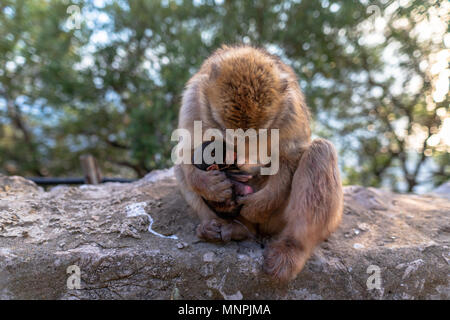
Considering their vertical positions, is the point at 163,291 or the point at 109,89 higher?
the point at 109,89

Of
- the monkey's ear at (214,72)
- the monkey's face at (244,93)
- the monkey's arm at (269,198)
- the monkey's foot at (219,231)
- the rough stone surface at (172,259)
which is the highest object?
the monkey's ear at (214,72)

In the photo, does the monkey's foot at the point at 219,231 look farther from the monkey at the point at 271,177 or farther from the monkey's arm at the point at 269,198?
the monkey's arm at the point at 269,198

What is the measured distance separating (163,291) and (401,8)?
3.80 m

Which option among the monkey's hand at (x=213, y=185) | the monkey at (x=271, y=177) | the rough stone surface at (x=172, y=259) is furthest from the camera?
the monkey's hand at (x=213, y=185)

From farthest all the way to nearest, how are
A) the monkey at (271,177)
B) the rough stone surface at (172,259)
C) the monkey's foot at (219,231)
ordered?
the monkey's foot at (219,231) → the monkey at (271,177) → the rough stone surface at (172,259)

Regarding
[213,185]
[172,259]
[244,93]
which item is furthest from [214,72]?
[172,259]

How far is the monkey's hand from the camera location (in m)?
2.76

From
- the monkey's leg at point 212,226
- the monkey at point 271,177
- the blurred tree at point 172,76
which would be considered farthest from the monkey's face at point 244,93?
the blurred tree at point 172,76

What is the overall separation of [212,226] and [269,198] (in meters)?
0.56

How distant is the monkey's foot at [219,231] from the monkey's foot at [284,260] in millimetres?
321

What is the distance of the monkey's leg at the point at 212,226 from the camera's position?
266 centimetres
